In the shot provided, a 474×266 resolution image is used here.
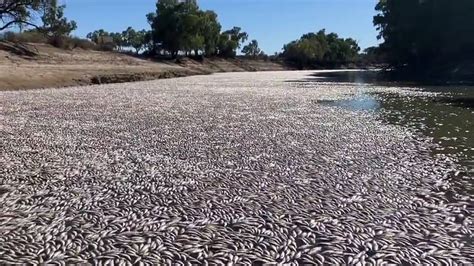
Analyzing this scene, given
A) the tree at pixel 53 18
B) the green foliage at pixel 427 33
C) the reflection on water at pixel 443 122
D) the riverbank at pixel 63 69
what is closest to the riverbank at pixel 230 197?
the reflection on water at pixel 443 122

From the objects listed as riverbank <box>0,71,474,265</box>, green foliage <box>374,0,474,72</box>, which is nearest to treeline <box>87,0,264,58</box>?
green foliage <box>374,0,474,72</box>

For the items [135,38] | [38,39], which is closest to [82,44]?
[38,39]

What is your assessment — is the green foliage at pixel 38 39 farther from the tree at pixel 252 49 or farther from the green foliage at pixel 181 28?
the tree at pixel 252 49

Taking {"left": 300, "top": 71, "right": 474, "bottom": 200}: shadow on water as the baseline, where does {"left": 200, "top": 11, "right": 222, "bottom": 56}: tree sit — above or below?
above

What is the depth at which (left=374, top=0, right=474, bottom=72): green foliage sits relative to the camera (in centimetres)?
7481

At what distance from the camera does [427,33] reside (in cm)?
7919

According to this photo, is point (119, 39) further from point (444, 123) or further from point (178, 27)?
point (444, 123)

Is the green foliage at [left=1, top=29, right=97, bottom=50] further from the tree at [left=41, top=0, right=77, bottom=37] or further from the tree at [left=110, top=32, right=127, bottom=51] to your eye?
the tree at [left=110, top=32, right=127, bottom=51]

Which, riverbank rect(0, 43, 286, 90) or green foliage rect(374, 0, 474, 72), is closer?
riverbank rect(0, 43, 286, 90)

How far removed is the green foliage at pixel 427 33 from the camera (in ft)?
245

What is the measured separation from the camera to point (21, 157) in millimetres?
13773

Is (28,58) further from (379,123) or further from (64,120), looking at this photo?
(379,123)

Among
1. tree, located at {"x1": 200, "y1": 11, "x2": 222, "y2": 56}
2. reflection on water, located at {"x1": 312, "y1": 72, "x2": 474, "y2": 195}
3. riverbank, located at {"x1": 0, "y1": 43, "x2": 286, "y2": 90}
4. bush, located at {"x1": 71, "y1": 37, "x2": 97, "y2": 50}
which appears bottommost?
riverbank, located at {"x1": 0, "y1": 43, "x2": 286, "y2": 90}

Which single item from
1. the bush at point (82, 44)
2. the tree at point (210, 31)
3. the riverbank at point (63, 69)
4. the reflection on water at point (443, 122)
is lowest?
the riverbank at point (63, 69)
